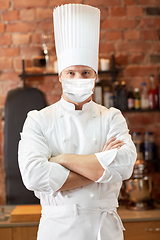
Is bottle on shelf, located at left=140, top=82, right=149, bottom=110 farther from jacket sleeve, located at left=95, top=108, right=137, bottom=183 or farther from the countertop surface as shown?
jacket sleeve, located at left=95, top=108, right=137, bottom=183

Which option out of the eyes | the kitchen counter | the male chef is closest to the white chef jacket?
the male chef

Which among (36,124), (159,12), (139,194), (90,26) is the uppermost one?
(159,12)

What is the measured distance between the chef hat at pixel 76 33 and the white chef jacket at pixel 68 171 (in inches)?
7.6

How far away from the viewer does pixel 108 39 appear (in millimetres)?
2881

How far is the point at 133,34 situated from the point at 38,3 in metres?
0.89

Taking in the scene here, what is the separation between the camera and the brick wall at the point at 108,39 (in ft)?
9.36

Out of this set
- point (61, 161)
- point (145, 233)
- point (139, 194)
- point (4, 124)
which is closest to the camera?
point (61, 161)

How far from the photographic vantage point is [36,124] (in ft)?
4.50

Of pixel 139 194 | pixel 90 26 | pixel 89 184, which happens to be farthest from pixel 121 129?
pixel 139 194

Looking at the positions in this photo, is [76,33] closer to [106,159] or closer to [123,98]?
[106,159]

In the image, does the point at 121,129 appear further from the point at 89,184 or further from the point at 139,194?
the point at 139,194

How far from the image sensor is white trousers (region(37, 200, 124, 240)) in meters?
1.31

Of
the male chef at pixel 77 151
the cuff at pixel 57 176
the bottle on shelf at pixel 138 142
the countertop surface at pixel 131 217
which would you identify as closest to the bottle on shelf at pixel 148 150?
the bottle on shelf at pixel 138 142

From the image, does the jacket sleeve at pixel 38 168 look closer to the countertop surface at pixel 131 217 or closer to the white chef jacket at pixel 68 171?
the white chef jacket at pixel 68 171
